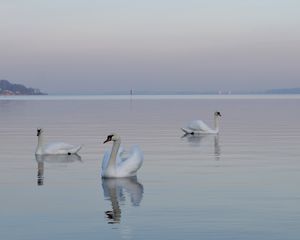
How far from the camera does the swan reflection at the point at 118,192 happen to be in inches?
511

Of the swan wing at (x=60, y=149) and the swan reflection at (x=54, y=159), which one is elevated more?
the swan wing at (x=60, y=149)

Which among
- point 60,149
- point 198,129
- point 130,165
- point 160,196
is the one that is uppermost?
point 198,129

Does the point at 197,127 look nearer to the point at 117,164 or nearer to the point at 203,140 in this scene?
the point at 203,140

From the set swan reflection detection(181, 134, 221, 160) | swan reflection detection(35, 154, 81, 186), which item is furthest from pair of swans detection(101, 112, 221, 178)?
swan reflection detection(181, 134, 221, 160)

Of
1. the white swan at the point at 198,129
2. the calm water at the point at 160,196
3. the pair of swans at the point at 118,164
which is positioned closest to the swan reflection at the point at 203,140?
the calm water at the point at 160,196

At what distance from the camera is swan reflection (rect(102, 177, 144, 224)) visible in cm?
1298

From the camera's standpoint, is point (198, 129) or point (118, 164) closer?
point (118, 164)

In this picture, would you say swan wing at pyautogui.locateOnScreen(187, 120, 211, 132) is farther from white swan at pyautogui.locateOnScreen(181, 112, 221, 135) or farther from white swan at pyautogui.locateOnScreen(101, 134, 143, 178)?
white swan at pyautogui.locateOnScreen(101, 134, 143, 178)

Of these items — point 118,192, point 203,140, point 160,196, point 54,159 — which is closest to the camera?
point 160,196

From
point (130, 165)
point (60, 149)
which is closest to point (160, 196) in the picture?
point (130, 165)

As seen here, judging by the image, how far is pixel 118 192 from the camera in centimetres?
1577

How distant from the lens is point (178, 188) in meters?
15.9

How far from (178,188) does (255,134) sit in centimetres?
1841

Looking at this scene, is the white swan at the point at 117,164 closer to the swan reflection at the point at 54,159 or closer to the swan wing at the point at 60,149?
the swan reflection at the point at 54,159
